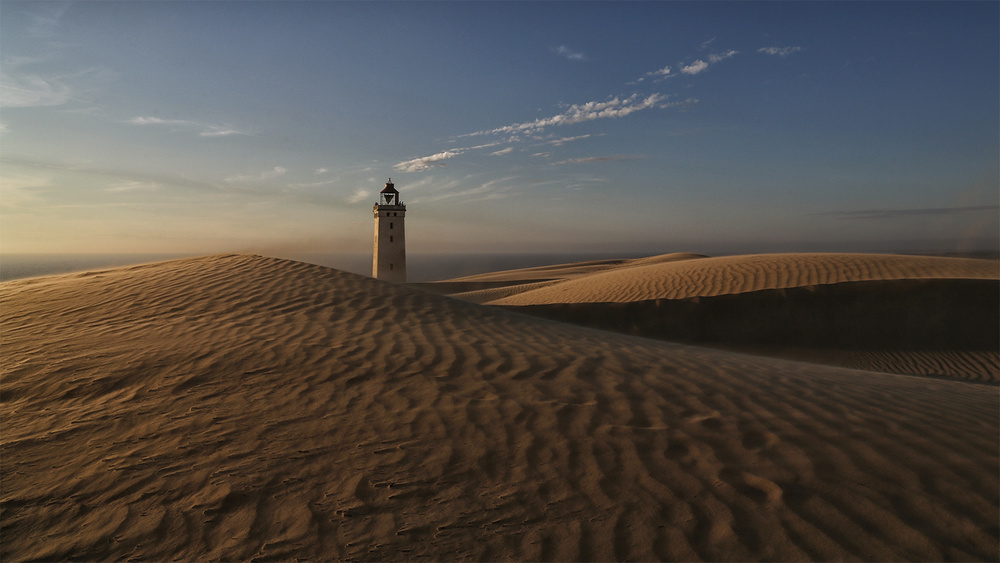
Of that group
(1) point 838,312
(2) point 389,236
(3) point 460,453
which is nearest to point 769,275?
(1) point 838,312

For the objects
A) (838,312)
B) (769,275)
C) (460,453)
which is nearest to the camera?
(460,453)

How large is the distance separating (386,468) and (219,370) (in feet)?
8.75

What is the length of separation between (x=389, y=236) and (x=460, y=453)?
93.7 ft

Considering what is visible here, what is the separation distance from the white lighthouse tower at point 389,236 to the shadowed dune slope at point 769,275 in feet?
53.8

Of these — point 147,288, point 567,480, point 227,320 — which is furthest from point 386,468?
point 147,288

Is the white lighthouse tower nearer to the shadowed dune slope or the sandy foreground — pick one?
the shadowed dune slope

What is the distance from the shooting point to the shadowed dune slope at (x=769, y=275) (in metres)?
13.1

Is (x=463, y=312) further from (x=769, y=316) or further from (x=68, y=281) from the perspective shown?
(x=769, y=316)

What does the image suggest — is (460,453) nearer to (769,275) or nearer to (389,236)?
(769,275)

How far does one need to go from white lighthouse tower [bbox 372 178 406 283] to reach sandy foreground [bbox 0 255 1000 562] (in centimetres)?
2454

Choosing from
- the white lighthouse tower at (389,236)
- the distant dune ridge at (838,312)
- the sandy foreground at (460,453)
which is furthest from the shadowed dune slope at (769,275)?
the white lighthouse tower at (389,236)

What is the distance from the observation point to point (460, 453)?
3457 mm

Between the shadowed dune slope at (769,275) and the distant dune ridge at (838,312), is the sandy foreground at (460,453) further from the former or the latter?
the shadowed dune slope at (769,275)

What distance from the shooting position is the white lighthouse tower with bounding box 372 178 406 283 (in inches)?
1192
